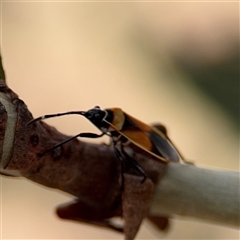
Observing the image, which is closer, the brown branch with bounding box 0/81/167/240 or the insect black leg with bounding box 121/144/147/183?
the brown branch with bounding box 0/81/167/240

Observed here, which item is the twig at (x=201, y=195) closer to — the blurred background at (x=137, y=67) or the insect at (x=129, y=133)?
the insect at (x=129, y=133)

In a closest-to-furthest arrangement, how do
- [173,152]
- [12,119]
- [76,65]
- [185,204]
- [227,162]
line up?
[12,119] < [185,204] < [173,152] < [227,162] < [76,65]

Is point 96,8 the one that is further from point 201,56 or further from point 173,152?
point 173,152

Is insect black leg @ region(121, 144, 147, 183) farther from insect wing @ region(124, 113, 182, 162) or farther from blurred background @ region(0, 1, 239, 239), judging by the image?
blurred background @ region(0, 1, 239, 239)

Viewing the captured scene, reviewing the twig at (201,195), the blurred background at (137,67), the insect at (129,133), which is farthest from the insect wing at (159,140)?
the blurred background at (137,67)

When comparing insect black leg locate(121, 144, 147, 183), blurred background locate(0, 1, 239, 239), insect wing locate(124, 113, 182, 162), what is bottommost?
blurred background locate(0, 1, 239, 239)

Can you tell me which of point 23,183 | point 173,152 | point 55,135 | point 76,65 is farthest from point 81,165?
point 76,65

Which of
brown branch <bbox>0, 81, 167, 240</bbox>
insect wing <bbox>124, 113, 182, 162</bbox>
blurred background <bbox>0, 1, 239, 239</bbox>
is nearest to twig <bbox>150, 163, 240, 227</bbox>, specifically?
brown branch <bbox>0, 81, 167, 240</bbox>

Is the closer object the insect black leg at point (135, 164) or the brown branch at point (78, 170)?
the brown branch at point (78, 170)

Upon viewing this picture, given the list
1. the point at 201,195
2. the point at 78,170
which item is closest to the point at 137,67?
the point at 201,195
